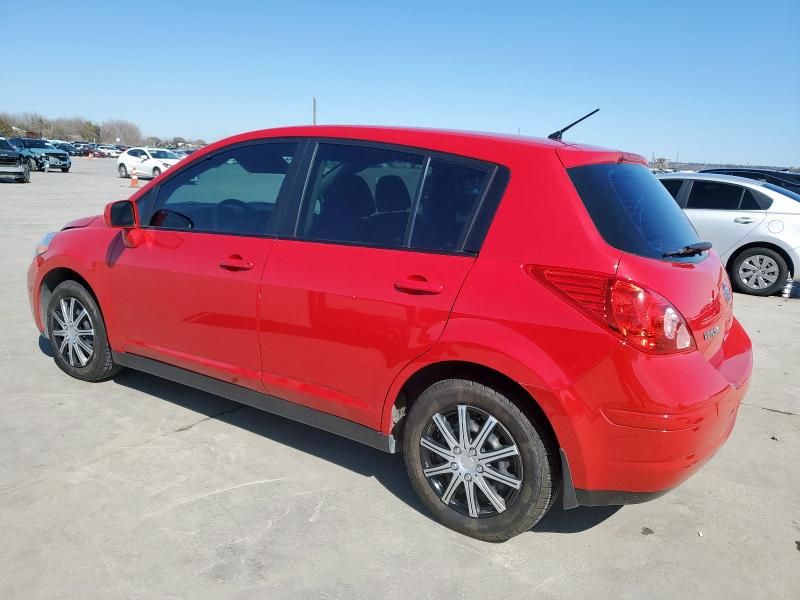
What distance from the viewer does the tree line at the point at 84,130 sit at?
11644 cm

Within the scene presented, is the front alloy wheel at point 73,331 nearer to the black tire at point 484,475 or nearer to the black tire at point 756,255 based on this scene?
the black tire at point 484,475

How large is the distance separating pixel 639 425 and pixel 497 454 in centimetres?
62

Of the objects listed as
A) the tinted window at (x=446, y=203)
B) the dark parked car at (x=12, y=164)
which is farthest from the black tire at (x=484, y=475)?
the dark parked car at (x=12, y=164)

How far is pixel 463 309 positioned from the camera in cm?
275

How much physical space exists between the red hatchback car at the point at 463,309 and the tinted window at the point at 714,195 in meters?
6.66

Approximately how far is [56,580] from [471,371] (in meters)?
1.88

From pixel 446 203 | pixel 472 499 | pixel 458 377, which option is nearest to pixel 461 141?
pixel 446 203

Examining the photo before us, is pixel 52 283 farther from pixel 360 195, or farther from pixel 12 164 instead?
pixel 12 164

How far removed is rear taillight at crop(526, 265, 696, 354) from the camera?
2.48 meters

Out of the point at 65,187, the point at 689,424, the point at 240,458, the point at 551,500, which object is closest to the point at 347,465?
the point at 240,458

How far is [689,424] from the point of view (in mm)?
2494

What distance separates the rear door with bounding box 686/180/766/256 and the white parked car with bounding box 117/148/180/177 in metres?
26.4

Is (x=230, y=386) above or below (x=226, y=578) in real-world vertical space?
above

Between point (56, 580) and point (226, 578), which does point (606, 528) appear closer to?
point (226, 578)
